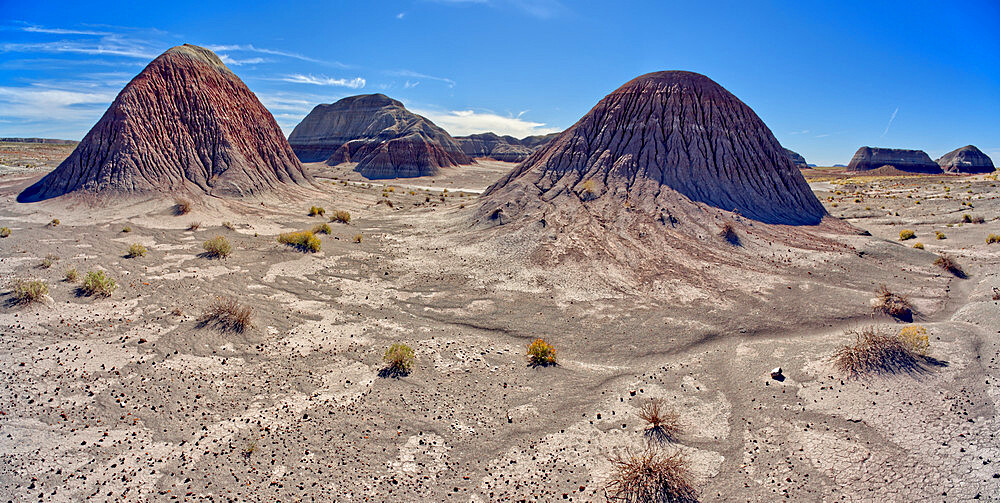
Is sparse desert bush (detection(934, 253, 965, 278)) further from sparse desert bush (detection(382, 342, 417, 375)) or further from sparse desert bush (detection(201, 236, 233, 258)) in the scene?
sparse desert bush (detection(201, 236, 233, 258))

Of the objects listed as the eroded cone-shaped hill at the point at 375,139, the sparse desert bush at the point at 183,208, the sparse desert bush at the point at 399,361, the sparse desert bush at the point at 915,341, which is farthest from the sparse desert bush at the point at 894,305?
the eroded cone-shaped hill at the point at 375,139

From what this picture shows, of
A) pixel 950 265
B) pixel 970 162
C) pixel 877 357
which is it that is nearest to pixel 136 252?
pixel 877 357

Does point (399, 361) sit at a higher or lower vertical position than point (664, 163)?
lower

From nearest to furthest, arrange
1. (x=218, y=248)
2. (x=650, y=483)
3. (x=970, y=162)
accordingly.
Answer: (x=650, y=483) < (x=218, y=248) < (x=970, y=162)

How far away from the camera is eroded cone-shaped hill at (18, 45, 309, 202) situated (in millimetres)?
26531

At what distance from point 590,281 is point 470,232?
26.8 feet

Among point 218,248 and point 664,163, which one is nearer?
point 218,248

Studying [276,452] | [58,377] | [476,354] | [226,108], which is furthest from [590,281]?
[226,108]

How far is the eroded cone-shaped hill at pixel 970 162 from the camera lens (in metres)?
99.6

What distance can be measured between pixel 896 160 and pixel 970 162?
13.3 m

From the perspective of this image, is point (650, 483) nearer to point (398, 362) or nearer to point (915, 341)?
point (398, 362)

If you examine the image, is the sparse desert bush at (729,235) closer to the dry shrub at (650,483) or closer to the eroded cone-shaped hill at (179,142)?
the dry shrub at (650,483)

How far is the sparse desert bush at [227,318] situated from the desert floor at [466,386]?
303 mm

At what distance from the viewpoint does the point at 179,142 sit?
99.2 ft
